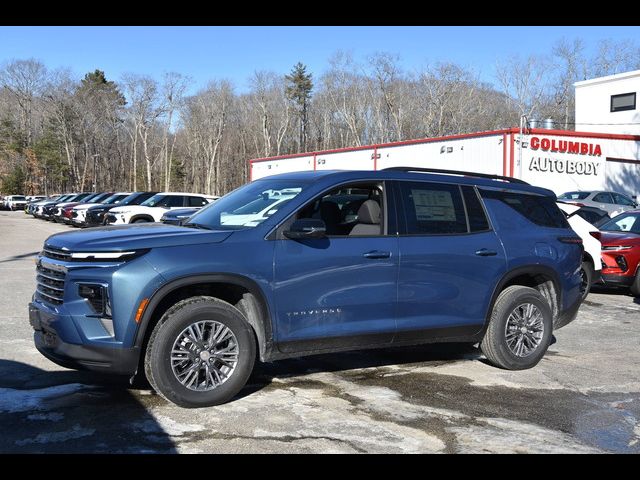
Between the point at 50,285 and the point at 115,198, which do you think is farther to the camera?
the point at 115,198

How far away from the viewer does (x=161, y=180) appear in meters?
89.4

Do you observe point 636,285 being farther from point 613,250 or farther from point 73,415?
point 73,415

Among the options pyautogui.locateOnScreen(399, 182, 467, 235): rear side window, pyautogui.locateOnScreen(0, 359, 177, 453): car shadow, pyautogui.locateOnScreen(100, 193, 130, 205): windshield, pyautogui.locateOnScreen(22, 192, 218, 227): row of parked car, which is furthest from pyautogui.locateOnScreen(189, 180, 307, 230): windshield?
pyautogui.locateOnScreen(100, 193, 130, 205): windshield

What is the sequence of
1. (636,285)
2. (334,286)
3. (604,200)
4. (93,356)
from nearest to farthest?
(93,356)
(334,286)
(636,285)
(604,200)

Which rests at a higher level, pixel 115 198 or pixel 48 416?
pixel 115 198

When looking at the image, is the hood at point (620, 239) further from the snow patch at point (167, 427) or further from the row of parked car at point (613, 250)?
the snow patch at point (167, 427)

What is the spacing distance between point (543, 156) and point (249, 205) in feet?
76.8

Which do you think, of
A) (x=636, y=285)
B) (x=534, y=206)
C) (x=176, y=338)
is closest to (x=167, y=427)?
(x=176, y=338)

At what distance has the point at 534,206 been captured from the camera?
688 centimetres

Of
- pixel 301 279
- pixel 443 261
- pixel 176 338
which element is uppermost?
pixel 443 261

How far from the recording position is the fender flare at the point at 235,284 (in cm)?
470

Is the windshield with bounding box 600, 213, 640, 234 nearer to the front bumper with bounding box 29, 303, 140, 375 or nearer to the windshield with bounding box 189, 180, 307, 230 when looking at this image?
the windshield with bounding box 189, 180, 307, 230

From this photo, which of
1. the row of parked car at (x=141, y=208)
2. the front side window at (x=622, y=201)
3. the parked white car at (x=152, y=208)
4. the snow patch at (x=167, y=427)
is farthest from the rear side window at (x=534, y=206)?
the front side window at (x=622, y=201)

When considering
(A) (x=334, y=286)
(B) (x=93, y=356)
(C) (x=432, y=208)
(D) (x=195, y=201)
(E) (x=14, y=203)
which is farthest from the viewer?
(E) (x=14, y=203)
